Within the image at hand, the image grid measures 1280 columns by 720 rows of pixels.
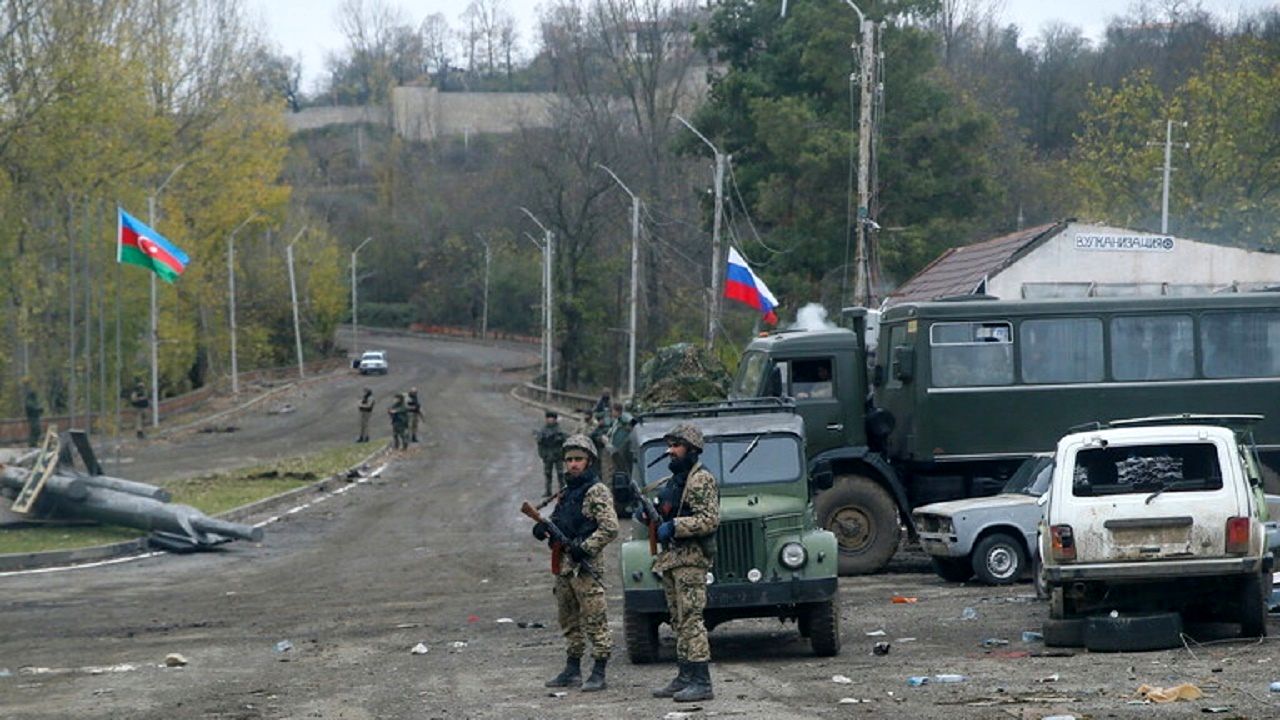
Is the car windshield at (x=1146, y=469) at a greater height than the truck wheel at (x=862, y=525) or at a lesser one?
greater

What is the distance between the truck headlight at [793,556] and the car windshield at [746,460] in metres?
1.11

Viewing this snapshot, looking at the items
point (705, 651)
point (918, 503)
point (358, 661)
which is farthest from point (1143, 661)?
point (918, 503)

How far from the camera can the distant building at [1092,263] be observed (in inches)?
1407

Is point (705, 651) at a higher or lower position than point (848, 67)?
lower

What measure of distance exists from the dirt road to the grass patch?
2.13 meters

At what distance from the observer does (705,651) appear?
1217cm

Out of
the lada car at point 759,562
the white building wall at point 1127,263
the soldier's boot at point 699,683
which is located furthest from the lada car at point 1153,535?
the white building wall at point 1127,263

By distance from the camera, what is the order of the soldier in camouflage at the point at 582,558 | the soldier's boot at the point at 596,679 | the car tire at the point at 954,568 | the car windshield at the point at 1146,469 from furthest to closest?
the car tire at the point at 954,568 → the car windshield at the point at 1146,469 → the soldier's boot at the point at 596,679 → the soldier in camouflage at the point at 582,558

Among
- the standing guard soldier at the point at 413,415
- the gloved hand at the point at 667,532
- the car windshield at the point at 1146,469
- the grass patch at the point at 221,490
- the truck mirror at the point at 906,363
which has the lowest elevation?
the grass patch at the point at 221,490

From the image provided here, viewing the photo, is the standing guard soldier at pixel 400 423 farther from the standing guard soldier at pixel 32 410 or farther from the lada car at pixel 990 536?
the lada car at pixel 990 536

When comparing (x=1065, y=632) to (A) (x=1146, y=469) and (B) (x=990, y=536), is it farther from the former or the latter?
(B) (x=990, y=536)

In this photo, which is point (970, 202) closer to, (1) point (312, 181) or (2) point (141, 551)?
(2) point (141, 551)

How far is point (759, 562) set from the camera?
46.9ft

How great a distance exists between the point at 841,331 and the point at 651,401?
23.3 feet
